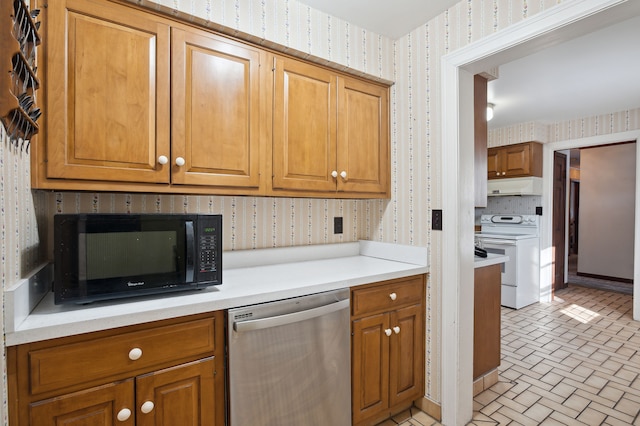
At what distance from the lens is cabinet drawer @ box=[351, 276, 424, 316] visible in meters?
1.72

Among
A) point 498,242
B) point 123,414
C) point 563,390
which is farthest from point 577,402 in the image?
point 123,414

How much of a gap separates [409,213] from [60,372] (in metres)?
1.87

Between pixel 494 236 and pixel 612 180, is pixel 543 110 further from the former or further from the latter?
pixel 612 180

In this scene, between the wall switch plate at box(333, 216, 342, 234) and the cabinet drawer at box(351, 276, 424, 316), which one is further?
the wall switch plate at box(333, 216, 342, 234)

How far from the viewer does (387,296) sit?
6.02 ft

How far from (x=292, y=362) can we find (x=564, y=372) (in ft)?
7.86

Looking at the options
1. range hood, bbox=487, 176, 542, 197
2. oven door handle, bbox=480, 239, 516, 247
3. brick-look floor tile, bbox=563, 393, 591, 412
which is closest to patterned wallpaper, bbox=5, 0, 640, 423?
brick-look floor tile, bbox=563, 393, 591, 412

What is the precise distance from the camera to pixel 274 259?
A: 2090mm

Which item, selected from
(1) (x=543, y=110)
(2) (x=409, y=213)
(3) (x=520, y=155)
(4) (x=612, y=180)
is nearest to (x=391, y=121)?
(2) (x=409, y=213)

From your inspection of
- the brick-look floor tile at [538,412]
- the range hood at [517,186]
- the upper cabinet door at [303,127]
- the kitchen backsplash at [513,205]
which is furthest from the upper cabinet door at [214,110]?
the kitchen backsplash at [513,205]

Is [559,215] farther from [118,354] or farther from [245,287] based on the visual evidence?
[118,354]

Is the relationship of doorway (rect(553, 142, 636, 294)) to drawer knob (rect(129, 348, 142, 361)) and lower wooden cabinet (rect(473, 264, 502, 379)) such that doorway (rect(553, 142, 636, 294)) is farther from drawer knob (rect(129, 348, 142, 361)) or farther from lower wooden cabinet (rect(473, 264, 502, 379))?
drawer knob (rect(129, 348, 142, 361))

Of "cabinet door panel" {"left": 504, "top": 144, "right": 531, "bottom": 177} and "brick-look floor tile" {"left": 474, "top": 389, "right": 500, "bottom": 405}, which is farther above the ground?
"cabinet door panel" {"left": 504, "top": 144, "right": 531, "bottom": 177}

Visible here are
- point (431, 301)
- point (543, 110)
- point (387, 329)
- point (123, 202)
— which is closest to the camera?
point (123, 202)
